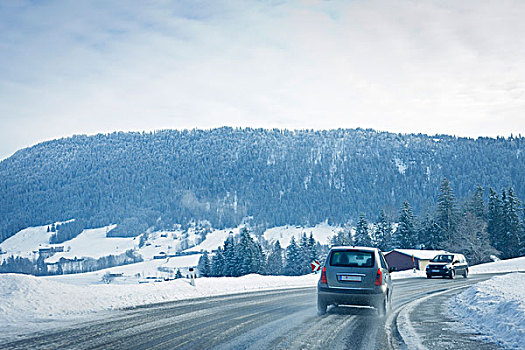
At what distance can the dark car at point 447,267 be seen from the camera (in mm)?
37938

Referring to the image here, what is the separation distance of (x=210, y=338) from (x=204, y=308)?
19.0 feet

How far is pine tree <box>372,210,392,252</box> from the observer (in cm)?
8919

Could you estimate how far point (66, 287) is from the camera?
16797 mm

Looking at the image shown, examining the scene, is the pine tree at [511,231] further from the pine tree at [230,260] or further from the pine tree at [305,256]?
the pine tree at [230,260]

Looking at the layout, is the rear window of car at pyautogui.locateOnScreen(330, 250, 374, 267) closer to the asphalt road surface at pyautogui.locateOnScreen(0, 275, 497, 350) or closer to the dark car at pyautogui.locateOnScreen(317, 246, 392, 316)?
the dark car at pyautogui.locateOnScreen(317, 246, 392, 316)

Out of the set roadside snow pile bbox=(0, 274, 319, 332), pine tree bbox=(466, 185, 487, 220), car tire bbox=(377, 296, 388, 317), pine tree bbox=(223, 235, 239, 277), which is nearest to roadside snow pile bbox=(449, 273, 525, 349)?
car tire bbox=(377, 296, 388, 317)

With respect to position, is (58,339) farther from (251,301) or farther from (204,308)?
(251,301)

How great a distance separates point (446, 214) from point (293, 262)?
29123mm

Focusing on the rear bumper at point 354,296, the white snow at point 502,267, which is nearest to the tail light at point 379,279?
the rear bumper at point 354,296

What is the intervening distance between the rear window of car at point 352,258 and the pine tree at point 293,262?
78.6 m

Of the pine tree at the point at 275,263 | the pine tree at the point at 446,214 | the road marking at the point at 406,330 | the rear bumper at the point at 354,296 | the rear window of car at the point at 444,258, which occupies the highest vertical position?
the pine tree at the point at 446,214

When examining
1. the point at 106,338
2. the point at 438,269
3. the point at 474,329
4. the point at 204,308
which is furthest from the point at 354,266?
the point at 438,269

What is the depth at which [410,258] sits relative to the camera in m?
74.2

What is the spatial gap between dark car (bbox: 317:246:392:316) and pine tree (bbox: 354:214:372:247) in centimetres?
7362
